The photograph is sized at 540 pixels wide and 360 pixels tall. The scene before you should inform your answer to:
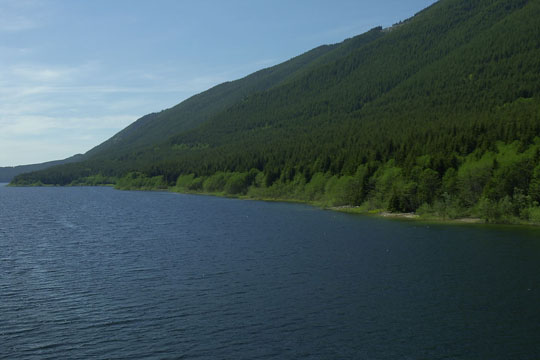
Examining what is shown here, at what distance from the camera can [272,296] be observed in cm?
5128

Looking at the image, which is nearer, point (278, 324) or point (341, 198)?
point (278, 324)

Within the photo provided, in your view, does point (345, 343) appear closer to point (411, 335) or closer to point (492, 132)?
point (411, 335)

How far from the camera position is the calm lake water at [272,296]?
1491 inches

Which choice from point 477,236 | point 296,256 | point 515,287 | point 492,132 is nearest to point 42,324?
point 296,256

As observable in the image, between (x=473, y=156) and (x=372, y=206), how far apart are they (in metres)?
31.5

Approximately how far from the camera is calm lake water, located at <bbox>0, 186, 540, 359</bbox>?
37875mm

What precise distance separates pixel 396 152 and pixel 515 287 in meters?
114

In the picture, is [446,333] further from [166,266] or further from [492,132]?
[492,132]

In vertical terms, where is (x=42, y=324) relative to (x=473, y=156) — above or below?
below

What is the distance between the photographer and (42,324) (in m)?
42.0

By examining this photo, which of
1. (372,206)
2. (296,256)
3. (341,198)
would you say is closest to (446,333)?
(296,256)

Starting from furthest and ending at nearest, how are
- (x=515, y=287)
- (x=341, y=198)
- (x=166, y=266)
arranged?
(x=341, y=198), (x=166, y=266), (x=515, y=287)

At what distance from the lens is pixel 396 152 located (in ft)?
543

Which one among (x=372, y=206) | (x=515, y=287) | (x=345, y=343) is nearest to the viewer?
(x=345, y=343)
